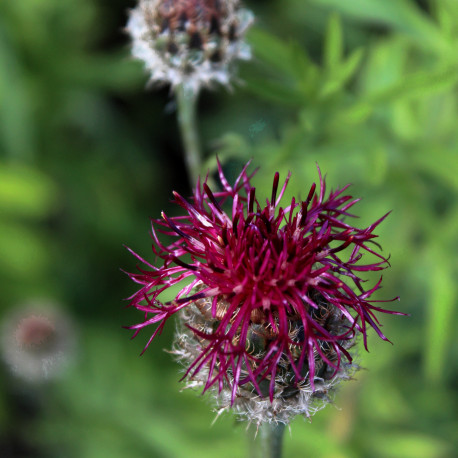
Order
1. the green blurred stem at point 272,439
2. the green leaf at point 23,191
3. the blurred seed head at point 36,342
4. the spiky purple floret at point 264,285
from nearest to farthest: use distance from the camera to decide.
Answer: the spiky purple floret at point 264,285 < the green blurred stem at point 272,439 < the green leaf at point 23,191 < the blurred seed head at point 36,342

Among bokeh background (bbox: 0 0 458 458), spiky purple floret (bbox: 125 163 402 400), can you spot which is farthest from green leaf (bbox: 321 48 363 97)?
spiky purple floret (bbox: 125 163 402 400)

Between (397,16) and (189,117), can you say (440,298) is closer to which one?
(397,16)

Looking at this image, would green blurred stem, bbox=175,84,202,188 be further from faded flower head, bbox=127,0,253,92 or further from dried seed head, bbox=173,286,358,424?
dried seed head, bbox=173,286,358,424

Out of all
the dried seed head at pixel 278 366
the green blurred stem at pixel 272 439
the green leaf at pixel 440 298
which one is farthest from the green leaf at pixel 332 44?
the green blurred stem at pixel 272 439

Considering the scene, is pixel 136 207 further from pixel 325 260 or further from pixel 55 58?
pixel 325 260

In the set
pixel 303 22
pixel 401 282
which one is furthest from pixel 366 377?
pixel 303 22

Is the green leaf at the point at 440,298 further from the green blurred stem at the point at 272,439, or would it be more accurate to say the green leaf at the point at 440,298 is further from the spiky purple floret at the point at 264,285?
the green blurred stem at the point at 272,439

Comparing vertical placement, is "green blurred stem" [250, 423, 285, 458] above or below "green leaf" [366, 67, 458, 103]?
below
